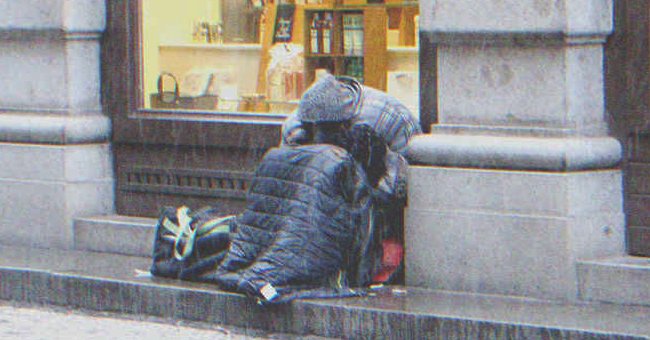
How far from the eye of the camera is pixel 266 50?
32.4 feet

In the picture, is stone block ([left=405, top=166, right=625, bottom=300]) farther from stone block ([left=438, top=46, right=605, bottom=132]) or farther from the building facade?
stone block ([left=438, top=46, right=605, bottom=132])

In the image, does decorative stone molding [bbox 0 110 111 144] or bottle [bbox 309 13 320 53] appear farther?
decorative stone molding [bbox 0 110 111 144]

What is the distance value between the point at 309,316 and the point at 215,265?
2.81ft

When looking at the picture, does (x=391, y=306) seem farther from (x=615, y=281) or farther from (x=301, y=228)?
(x=615, y=281)

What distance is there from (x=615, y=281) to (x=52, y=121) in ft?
13.7

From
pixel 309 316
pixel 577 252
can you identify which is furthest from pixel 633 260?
pixel 309 316

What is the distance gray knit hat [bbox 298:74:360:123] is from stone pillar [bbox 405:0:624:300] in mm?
429

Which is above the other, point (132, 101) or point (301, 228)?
point (132, 101)

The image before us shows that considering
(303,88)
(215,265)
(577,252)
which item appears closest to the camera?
(577,252)

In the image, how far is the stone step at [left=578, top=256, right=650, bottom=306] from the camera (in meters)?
7.71

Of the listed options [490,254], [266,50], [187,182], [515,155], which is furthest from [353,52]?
[490,254]

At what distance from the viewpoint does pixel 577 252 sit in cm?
789

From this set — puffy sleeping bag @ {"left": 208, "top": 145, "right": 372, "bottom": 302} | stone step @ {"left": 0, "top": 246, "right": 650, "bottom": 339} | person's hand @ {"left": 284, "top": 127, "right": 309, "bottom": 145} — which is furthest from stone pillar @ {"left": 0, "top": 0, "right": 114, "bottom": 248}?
puffy sleeping bag @ {"left": 208, "top": 145, "right": 372, "bottom": 302}

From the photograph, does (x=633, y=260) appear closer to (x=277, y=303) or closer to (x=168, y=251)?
(x=277, y=303)
